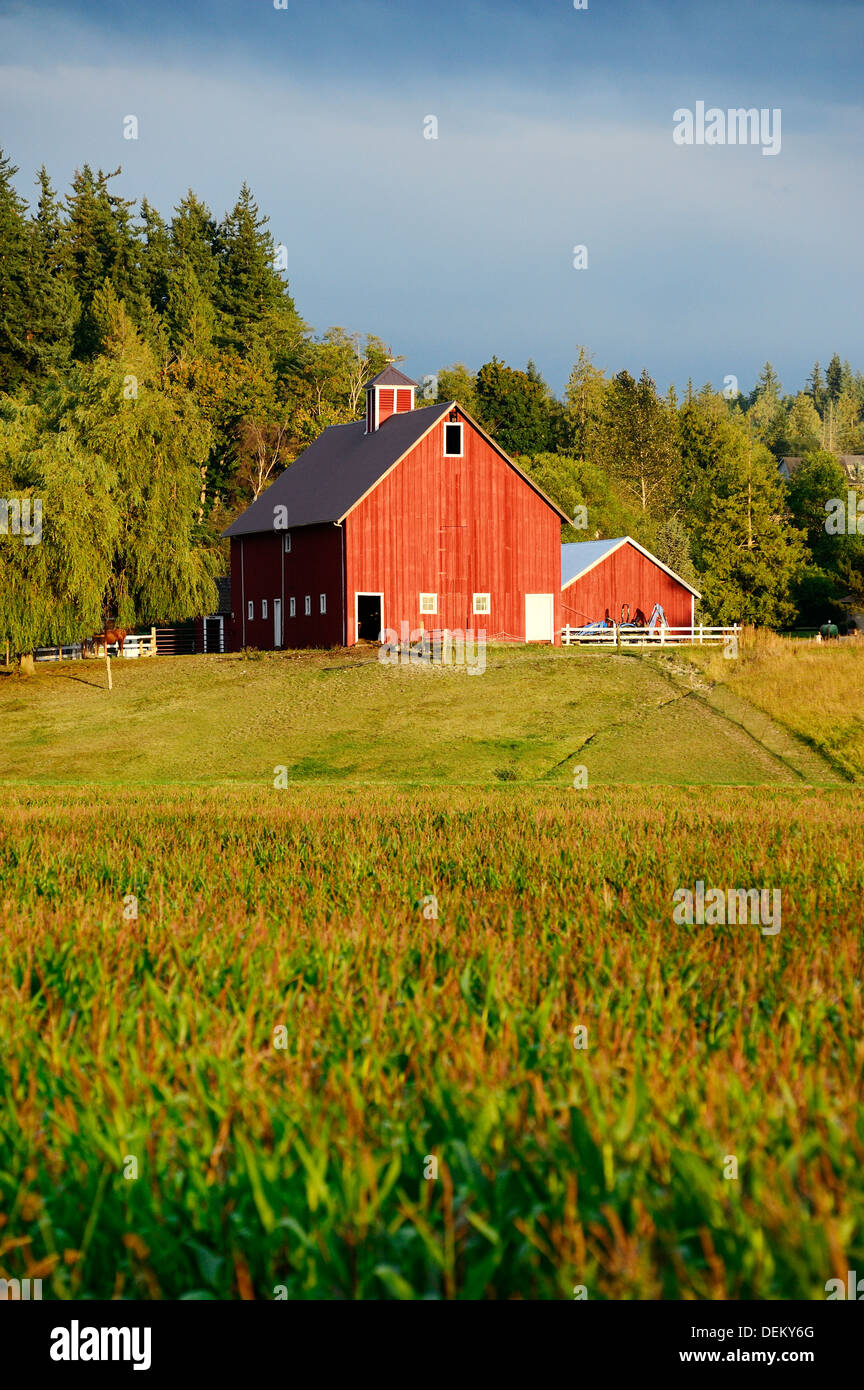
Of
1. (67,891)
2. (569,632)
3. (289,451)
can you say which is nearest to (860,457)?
(289,451)

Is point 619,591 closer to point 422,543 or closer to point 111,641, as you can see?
point 422,543

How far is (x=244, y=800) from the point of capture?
20.2m

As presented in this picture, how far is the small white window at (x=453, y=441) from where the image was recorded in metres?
54.2

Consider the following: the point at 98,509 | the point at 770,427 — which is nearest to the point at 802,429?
the point at 770,427

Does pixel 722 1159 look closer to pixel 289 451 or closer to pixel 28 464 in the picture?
pixel 28 464

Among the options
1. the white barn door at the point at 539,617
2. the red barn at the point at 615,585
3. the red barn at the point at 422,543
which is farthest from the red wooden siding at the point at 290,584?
the red barn at the point at 615,585

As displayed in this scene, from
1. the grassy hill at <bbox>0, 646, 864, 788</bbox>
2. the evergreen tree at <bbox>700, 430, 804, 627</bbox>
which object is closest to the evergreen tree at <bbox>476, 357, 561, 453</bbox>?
the evergreen tree at <bbox>700, 430, 804, 627</bbox>

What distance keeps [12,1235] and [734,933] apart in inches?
192

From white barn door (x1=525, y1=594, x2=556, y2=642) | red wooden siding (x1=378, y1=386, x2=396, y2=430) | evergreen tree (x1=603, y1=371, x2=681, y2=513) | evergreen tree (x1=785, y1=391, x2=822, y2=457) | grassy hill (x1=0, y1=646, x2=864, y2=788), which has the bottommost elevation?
grassy hill (x1=0, y1=646, x2=864, y2=788)

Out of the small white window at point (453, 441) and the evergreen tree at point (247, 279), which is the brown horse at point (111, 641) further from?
the evergreen tree at point (247, 279)

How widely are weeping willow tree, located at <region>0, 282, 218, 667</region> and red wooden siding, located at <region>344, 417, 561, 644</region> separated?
7.24 meters

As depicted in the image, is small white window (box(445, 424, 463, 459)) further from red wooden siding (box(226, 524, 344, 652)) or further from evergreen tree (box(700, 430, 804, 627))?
evergreen tree (box(700, 430, 804, 627))

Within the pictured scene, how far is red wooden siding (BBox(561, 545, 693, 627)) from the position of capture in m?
65.7

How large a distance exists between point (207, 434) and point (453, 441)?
56.5ft
